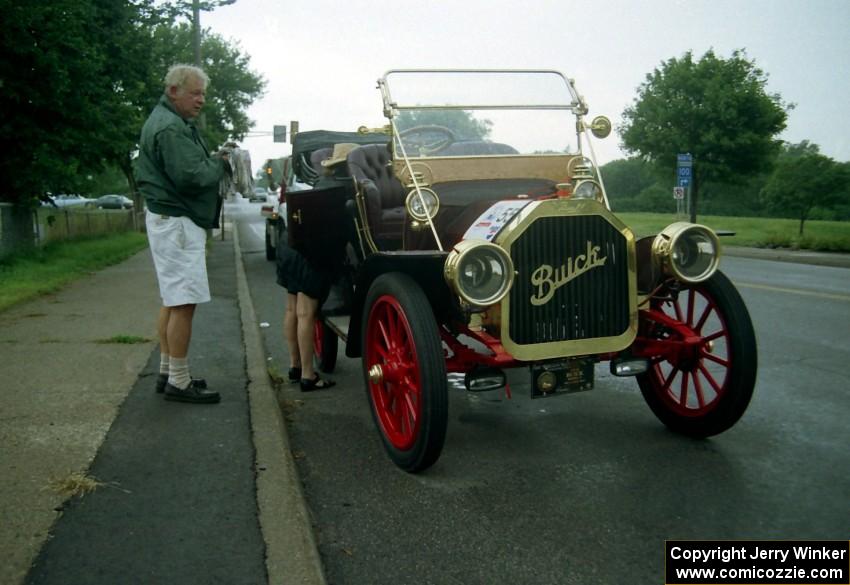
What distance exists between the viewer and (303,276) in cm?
494

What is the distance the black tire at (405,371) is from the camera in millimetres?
3311

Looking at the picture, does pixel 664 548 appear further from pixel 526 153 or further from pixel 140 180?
pixel 140 180

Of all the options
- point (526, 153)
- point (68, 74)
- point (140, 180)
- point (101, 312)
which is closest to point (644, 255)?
point (526, 153)

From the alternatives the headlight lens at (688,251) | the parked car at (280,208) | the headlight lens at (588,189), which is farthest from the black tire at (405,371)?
the parked car at (280,208)

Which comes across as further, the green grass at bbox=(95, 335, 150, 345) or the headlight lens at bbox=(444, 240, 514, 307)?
the green grass at bbox=(95, 335, 150, 345)

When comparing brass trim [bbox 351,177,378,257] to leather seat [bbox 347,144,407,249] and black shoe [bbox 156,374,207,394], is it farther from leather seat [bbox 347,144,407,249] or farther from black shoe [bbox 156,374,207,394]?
black shoe [bbox 156,374,207,394]

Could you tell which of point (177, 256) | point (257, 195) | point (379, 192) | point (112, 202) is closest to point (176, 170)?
point (177, 256)

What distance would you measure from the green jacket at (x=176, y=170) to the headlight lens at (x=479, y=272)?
6.07 feet

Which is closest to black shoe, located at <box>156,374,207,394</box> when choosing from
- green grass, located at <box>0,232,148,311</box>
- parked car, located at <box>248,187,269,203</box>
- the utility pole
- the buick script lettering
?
parked car, located at <box>248,187,269,203</box>

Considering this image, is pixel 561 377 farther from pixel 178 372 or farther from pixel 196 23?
pixel 196 23

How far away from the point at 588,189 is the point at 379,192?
53.4 inches

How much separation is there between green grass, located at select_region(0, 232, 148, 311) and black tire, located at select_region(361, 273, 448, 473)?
220 inches

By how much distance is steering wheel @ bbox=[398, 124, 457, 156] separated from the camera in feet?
15.4

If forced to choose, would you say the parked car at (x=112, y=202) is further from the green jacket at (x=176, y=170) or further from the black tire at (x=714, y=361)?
the black tire at (x=714, y=361)
